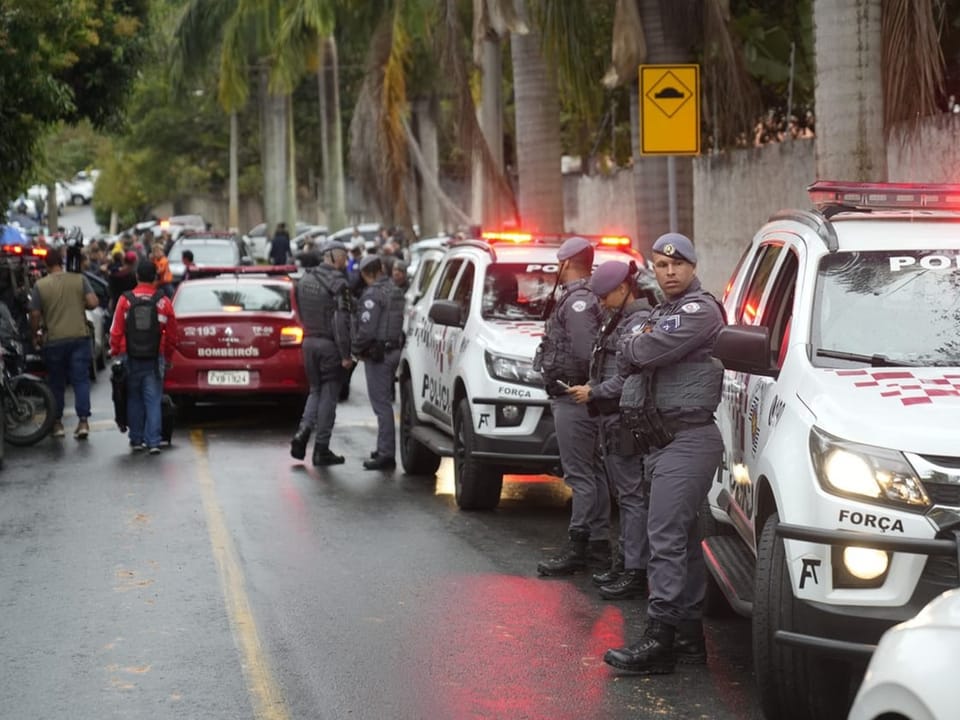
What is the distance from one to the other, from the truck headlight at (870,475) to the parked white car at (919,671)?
1.88 meters

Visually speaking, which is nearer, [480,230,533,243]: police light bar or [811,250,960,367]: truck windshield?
[811,250,960,367]: truck windshield

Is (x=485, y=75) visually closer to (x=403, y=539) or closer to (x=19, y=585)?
(x=403, y=539)

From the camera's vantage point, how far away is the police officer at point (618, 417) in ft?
29.4

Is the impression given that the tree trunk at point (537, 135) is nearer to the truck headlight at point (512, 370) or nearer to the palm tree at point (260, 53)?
the truck headlight at point (512, 370)

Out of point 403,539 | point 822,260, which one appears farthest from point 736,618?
point 403,539

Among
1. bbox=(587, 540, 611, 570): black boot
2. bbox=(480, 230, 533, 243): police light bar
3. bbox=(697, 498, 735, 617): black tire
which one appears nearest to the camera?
bbox=(697, 498, 735, 617): black tire

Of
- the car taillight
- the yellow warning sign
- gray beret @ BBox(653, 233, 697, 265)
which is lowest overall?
the car taillight

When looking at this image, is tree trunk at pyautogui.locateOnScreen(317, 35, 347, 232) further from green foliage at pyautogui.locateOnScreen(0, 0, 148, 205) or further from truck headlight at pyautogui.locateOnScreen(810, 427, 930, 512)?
truck headlight at pyautogui.locateOnScreen(810, 427, 930, 512)

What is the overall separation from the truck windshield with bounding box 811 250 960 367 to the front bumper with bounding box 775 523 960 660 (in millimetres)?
1288

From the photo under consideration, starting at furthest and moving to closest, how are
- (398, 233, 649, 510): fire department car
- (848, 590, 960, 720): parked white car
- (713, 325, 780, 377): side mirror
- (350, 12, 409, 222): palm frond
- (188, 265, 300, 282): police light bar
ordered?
(350, 12, 409, 222): palm frond < (188, 265, 300, 282): police light bar < (398, 233, 649, 510): fire department car < (713, 325, 780, 377): side mirror < (848, 590, 960, 720): parked white car

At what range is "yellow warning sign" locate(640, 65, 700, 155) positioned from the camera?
14.3 metres

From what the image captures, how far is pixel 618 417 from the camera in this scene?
30.0 feet

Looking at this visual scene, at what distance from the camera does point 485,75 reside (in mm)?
24703

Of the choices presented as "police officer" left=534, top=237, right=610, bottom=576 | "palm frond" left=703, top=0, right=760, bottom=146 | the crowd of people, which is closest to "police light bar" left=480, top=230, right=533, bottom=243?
"police officer" left=534, top=237, right=610, bottom=576
